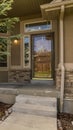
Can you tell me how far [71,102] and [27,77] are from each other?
9.77 ft

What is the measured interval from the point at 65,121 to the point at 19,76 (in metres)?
3.71

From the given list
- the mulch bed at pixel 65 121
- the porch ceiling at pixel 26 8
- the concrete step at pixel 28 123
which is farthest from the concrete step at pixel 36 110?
the porch ceiling at pixel 26 8

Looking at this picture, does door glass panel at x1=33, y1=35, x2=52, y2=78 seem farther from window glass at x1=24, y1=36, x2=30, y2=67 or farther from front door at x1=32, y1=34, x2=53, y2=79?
window glass at x1=24, y1=36, x2=30, y2=67

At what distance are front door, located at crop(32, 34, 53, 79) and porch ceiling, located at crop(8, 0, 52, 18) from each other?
1009 millimetres

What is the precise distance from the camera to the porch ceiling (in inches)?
231

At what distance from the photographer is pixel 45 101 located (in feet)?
14.6

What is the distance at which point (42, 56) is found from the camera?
7102 millimetres

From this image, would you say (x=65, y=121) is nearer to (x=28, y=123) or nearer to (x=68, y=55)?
(x=28, y=123)

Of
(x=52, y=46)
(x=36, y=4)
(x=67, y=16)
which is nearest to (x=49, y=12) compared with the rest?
(x=67, y=16)

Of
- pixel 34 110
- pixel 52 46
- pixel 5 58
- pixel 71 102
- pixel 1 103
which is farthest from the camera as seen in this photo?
pixel 5 58

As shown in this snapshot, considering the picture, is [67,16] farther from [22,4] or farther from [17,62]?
[17,62]

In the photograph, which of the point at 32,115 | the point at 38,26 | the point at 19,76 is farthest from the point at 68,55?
the point at 19,76

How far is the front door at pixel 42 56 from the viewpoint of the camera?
7004 millimetres

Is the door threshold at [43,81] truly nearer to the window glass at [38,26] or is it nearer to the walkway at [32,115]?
the walkway at [32,115]
